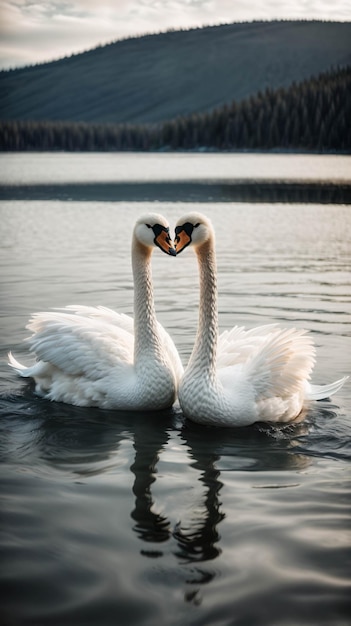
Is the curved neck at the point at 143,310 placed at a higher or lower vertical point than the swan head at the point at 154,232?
lower

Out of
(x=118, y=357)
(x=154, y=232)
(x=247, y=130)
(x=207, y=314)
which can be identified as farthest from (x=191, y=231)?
(x=247, y=130)

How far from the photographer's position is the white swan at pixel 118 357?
8.35m

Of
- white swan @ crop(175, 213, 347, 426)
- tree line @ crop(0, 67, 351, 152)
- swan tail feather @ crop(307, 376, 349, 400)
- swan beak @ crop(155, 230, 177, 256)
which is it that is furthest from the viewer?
tree line @ crop(0, 67, 351, 152)

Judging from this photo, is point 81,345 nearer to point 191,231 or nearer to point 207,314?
point 207,314

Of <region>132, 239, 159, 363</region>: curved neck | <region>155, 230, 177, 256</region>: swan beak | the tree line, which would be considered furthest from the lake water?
the tree line

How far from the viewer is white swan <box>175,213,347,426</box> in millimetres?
7805

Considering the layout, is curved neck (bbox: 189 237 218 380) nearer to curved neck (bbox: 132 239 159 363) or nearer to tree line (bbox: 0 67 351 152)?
curved neck (bbox: 132 239 159 363)

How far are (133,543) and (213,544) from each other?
536 mm

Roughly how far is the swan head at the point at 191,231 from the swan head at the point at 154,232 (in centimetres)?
20

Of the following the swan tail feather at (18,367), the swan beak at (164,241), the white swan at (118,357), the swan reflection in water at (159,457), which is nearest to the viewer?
the swan reflection in water at (159,457)

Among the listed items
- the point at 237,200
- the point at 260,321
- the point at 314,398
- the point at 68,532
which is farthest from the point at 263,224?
the point at 68,532

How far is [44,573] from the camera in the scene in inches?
197

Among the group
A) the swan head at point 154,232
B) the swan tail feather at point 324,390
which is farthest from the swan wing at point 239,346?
the swan head at point 154,232

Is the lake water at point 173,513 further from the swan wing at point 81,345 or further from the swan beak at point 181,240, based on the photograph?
the swan beak at point 181,240
